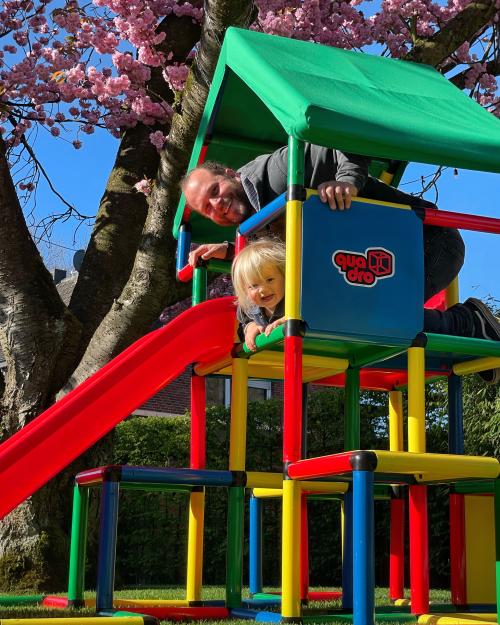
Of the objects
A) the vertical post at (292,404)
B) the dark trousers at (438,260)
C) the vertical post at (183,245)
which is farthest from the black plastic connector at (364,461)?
the vertical post at (183,245)

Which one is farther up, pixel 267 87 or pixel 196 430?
pixel 267 87

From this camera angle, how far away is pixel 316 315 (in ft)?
12.6

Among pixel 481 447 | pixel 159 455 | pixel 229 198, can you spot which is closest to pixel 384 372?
pixel 229 198

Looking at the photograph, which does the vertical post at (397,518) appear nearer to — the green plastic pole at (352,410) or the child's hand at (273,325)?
the green plastic pole at (352,410)

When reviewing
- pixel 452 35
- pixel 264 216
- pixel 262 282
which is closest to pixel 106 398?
pixel 262 282

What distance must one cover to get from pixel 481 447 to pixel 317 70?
614 cm

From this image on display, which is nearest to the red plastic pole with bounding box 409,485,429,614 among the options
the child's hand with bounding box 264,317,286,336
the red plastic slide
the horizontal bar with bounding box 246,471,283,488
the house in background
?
the horizontal bar with bounding box 246,471,283,488

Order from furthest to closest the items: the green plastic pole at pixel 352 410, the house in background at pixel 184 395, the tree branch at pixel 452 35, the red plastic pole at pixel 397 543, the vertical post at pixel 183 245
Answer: the house in background at pixel 184 395 < the tree branch at pixel 452 35 < the vertical post at pixel 183 245 < the red plastic pole at pixel 397 543 < the green plastic pole at pixel 352 410

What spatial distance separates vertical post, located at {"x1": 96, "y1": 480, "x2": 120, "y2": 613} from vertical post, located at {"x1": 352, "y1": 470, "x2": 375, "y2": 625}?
1382mm

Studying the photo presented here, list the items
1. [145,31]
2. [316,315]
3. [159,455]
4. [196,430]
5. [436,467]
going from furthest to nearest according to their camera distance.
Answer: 1. [159,455]
2. [145,31]
3. [196,430]
4. [316,315]
5. [436,467]

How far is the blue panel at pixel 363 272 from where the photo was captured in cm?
385

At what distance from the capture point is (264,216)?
14.0 ft

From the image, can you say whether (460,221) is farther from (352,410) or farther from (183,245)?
(183,245)

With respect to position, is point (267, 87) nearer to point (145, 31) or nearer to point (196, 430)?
point (196, 430)
